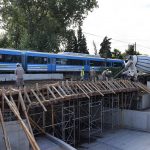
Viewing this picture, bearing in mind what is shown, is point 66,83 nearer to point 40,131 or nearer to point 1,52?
point 40,131

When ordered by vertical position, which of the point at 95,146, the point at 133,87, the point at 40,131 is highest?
the point at 133,87

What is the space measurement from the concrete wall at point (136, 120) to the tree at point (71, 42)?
2414 cm

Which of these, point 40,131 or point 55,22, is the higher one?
point 55,22

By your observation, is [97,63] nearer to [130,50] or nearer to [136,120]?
[136,120]

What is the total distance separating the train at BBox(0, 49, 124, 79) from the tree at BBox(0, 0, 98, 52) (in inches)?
374

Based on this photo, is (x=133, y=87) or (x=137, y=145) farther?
(x=133, y=87)

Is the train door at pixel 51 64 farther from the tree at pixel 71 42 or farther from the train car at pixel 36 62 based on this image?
the tree at pixel 71 42

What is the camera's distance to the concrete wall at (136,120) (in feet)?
100

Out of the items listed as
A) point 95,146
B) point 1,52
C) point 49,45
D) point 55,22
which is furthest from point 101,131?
point 55,22

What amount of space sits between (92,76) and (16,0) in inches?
918

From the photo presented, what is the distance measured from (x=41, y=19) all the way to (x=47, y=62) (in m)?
17.6

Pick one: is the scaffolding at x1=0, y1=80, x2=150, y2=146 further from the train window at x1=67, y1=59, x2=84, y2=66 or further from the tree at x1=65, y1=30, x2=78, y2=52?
the tree at x1=65, y1=30, x2=78, y2=52

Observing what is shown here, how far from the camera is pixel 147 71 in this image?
39250 millimetres

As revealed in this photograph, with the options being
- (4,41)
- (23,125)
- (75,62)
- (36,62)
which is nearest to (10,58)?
(36,62)
